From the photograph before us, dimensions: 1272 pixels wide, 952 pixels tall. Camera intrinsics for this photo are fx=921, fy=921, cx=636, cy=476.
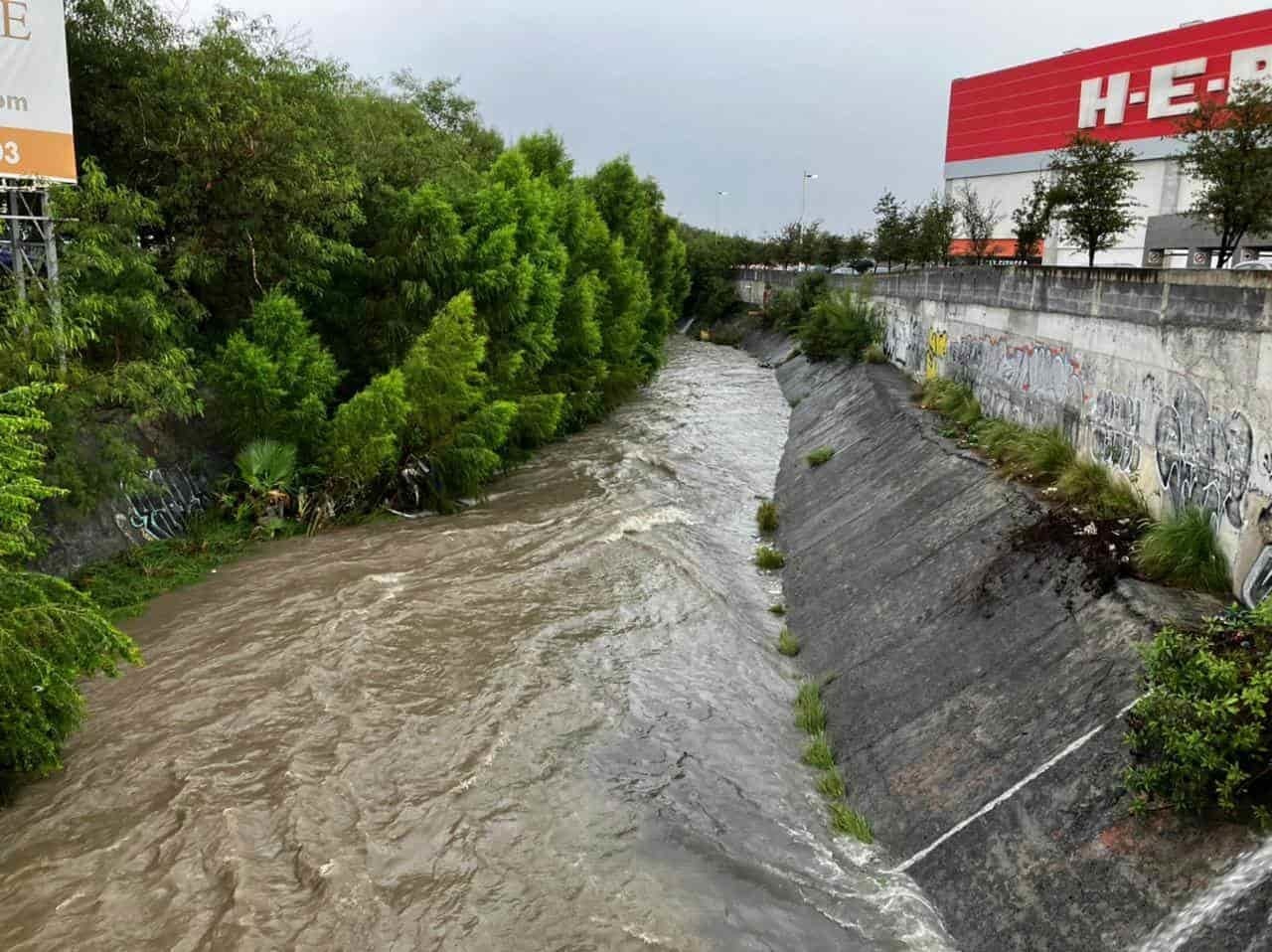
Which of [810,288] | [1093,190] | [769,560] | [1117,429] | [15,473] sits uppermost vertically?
[1093,190]

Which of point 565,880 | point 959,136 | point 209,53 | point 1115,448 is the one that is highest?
point 959,136

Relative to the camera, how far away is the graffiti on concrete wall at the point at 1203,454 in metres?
9.30

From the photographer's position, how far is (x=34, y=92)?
43.3 ft

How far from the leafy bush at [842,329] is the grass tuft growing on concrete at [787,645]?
20.9 meters

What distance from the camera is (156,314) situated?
14.8 m

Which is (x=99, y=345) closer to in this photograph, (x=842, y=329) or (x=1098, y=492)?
(x=1098, y=492)

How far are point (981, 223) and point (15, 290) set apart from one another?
1697 inches

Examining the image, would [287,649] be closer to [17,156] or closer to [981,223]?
[17,156]

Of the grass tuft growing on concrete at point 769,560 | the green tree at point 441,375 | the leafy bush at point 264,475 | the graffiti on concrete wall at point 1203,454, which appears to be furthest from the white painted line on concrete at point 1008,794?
the leafy bush at point 264,475

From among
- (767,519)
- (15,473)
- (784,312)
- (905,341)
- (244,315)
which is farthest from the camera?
(784,312)

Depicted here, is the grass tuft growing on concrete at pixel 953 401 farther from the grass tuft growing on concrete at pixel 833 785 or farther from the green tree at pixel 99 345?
the green tree at pixel 99 345

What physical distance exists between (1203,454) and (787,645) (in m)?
5.82

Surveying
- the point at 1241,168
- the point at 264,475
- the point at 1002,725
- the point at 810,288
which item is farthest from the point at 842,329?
the point at 1002,725

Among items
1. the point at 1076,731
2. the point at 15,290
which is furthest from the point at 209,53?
the point at 1076,731
